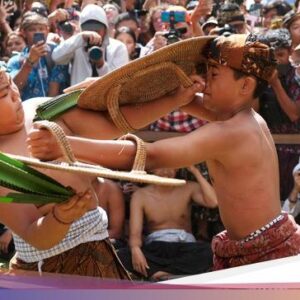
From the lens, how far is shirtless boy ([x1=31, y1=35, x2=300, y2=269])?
3068 millimetres

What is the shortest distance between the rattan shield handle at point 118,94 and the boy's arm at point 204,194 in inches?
92.5

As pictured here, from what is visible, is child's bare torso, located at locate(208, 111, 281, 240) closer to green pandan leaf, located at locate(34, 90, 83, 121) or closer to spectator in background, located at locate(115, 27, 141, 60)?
green pandan leaf, located at locate(34, 90, 83, 121)

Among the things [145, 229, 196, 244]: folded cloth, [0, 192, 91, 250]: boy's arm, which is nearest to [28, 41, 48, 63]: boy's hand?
[145, 229, 196, 244]: folded cloth

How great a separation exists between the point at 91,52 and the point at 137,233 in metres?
1.35

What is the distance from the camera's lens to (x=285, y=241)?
3244mm

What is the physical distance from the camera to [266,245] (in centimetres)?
322

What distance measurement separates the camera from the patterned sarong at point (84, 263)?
312 cm

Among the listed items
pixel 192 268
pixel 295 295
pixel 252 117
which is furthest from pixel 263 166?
pixel 192 268

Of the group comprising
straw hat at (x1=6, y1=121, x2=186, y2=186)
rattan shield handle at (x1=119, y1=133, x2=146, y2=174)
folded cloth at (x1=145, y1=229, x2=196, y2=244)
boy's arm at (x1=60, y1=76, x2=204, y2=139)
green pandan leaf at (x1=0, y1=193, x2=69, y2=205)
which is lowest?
folded cloth at (x1=145, y1=229, x2=196, y2=244)

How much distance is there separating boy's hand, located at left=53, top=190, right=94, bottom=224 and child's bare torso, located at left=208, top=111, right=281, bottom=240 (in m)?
0.65

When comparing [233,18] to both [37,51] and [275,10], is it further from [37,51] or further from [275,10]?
[37,51]

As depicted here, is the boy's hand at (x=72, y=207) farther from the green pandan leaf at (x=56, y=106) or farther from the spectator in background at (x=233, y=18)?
the spectator in background at (x=233, y=18)

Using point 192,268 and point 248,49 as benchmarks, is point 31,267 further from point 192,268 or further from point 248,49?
point 192,268

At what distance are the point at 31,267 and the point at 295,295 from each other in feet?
4.16
